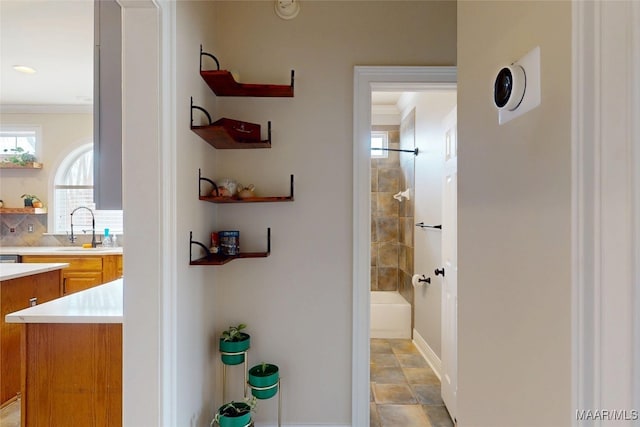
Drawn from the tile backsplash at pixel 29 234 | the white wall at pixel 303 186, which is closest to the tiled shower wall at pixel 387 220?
the white wall at pixel 303 186

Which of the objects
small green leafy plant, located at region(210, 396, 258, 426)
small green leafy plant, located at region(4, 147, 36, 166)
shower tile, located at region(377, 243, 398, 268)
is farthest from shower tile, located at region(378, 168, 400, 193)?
small green leafy plant, located at region(4, 147, 36, 166)

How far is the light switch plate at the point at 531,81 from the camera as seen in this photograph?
0.65 metres

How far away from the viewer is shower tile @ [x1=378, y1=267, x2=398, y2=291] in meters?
4.22

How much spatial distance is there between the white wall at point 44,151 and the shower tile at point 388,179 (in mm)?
3868

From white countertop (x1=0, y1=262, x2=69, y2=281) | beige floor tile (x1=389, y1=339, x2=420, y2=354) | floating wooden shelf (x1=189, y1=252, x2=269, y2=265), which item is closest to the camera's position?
floating wooden shelf (x1=189, y1=252, x2=269, y2=265)

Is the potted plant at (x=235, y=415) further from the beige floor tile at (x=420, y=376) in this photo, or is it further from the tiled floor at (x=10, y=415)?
the tiled floor at (x=10, y=415)

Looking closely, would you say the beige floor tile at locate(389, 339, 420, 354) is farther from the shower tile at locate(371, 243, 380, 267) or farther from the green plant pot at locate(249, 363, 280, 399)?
the green plant pot at locate(249, 363, 280, 399)

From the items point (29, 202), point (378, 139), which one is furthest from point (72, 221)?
point (378, 139)

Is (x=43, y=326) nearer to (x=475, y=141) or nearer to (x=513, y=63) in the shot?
(x=475, y=141)

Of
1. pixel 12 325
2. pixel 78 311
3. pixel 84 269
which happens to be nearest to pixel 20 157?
pixel 84 269

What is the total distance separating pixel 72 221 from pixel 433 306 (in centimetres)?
448

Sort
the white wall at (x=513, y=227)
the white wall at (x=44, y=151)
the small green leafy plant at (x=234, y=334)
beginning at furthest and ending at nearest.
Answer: the white wall at (x=44, y=151) → the small green leafy plant at (x=234, y=334) → the white wall at (x=513, y=227)

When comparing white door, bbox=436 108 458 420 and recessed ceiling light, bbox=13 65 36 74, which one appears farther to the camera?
recessed ceiling light, bbox=13 65 36 74

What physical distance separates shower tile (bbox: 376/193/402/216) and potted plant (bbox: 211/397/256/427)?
10.1 feet
